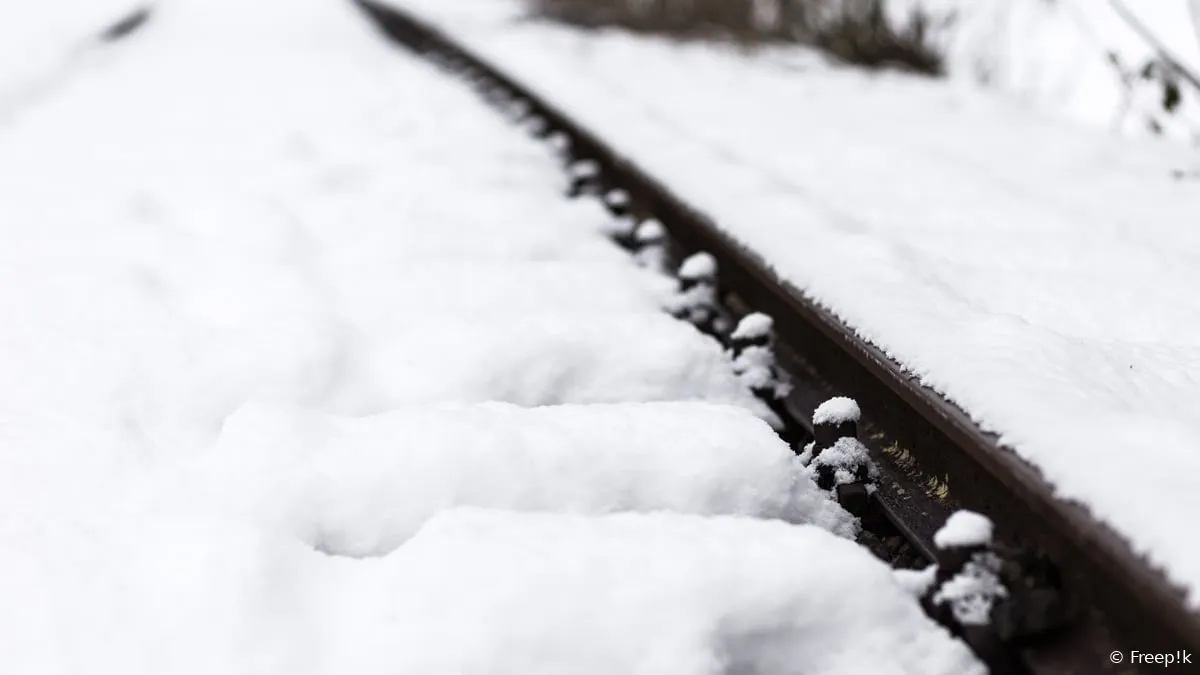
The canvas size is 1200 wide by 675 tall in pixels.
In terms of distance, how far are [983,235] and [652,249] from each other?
0.93 m

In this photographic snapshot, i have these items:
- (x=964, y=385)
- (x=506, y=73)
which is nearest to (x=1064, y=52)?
(x=506, y=73)

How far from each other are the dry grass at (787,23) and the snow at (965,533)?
5670mm

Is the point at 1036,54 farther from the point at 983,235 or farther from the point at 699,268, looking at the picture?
the point at 699,268

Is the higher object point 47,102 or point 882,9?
point 882,9

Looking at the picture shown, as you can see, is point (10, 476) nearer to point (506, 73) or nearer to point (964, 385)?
point (964, 385)

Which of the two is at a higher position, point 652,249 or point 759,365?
point 759,365

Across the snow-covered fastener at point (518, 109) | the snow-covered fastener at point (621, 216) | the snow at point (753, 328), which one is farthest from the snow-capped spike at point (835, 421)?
the snow-covered fastener at point (518, 109)

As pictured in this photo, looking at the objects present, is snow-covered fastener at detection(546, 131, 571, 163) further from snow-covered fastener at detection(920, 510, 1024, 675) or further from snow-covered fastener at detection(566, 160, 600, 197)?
snow-covered fastener at detection(920, 510, 1024, 675)

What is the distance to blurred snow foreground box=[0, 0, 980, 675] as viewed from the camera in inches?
50.9

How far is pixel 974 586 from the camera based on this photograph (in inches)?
51.3

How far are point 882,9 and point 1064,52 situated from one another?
193cm

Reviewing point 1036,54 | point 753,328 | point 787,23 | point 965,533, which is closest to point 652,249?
point 753,328

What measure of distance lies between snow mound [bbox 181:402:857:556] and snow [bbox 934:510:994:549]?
0.31 metres

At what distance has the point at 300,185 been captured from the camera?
11.2 feet
